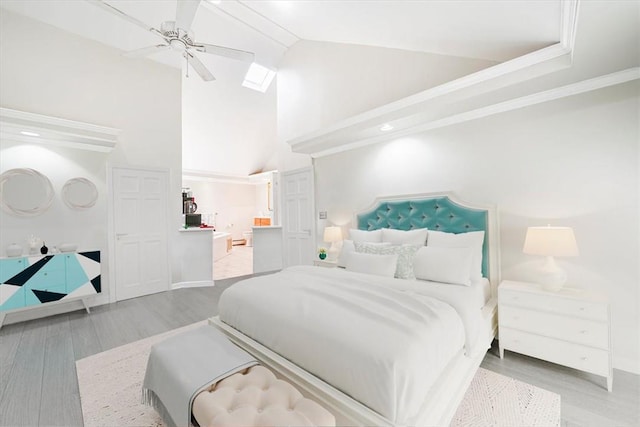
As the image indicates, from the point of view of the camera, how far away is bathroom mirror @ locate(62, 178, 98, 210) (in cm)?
373

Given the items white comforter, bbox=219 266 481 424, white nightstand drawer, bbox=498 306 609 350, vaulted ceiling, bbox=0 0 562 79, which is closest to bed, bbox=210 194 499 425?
white comforter, bbox=219 266 481 424

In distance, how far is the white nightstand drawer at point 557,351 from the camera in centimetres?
195

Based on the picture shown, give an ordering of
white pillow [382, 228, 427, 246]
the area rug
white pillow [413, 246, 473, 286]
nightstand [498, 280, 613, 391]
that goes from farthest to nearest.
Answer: white pillow [382, 228, 427, 246]
white pillow [413, 246, 473, 286]
nightstand [498, 280, 613, 391]
the area rug

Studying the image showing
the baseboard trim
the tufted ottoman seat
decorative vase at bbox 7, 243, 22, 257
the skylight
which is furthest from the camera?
the skylight

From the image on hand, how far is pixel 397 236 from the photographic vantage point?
3.22 meters

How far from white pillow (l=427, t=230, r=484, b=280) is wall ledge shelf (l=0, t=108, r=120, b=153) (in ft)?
14.8

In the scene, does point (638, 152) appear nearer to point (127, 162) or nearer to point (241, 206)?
point (127, 162)

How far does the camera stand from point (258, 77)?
6.56 m

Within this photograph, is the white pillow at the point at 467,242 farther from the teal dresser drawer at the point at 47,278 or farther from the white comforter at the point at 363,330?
the teal dresser drawer at the point at 47,278

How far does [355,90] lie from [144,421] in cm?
452

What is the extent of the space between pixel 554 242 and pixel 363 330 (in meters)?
1.84

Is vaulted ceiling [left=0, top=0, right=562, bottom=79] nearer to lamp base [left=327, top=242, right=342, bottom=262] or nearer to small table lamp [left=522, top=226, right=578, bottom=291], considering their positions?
small table lamp [left=522, top=226, right=578, bottom=291]

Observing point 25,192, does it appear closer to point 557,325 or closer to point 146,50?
point 146,50

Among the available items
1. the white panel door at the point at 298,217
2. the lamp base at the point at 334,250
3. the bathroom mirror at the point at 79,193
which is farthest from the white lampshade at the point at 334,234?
the bathroom mirror at the point at 79,193
